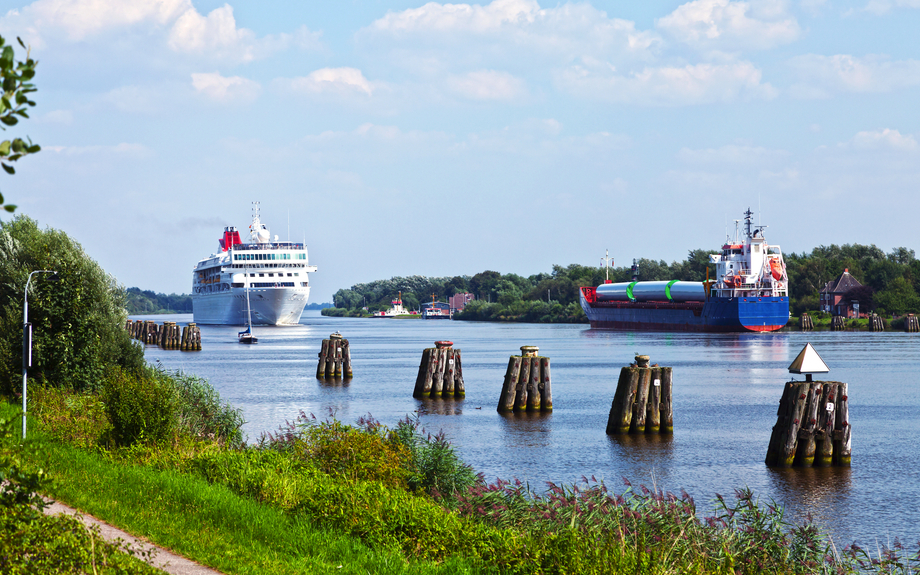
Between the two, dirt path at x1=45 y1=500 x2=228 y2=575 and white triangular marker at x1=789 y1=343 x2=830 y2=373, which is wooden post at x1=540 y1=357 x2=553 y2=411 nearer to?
white triangular marker at x1=789 y1=343 x2=830 y2=373

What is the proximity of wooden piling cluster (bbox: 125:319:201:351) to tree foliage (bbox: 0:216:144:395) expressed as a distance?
3910cm

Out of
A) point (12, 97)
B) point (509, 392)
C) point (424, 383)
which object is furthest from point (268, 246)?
point (12, 97)

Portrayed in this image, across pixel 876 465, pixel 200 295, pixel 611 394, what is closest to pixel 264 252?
pixel 200 295

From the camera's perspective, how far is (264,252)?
10462 cm

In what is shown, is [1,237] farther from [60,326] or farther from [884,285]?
[884,285]

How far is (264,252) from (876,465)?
91.0 meters

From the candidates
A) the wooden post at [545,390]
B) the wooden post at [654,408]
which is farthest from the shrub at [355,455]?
the wooden post at [545,390]

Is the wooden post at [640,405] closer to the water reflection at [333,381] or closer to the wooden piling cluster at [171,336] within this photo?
the water reflection at [333,381]

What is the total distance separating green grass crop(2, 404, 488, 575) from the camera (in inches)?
333

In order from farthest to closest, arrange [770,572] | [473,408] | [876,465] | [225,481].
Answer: [473,408] < [876,465] < [225,481] < [770,572]

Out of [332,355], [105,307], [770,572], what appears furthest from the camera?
[332,355]

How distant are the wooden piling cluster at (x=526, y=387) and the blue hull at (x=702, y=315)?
197 ft

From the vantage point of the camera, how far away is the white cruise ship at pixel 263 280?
340 ft

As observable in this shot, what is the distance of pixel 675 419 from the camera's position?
28047 mm
